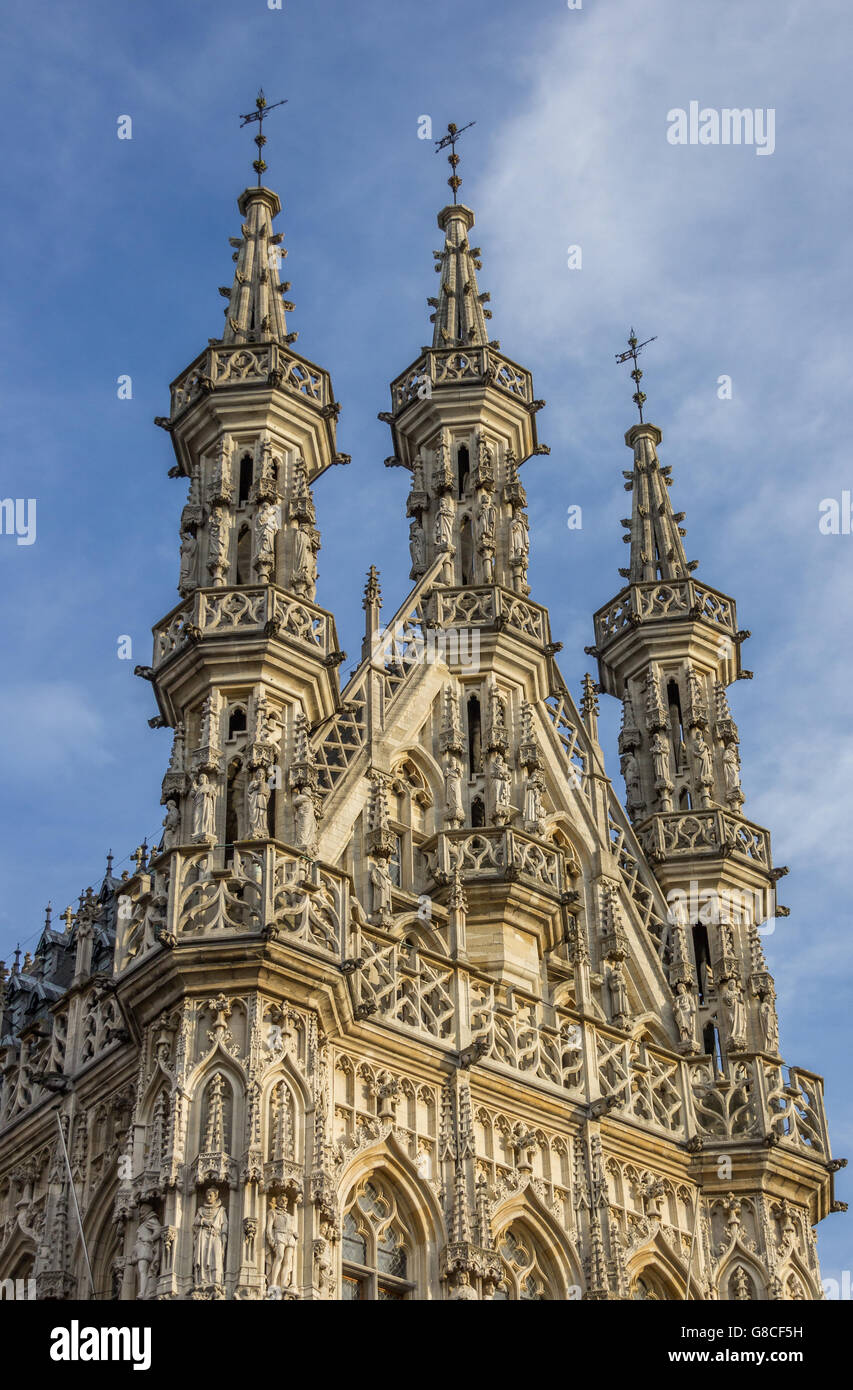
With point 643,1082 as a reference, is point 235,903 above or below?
above

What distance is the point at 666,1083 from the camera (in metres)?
29.1

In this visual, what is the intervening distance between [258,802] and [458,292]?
1504cm

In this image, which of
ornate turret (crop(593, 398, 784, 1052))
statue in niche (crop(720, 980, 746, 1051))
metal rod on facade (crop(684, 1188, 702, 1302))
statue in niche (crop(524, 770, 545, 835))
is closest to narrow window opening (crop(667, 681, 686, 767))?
ornate turret (crop(593, 398, 784, 1052))

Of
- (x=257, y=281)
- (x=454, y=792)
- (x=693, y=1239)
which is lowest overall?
(x=693, y=1239)

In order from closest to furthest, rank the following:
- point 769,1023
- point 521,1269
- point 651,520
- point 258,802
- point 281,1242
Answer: point 281,1242 → point 258,802 → point 521,1269 → point 769,1023 → point 651,520

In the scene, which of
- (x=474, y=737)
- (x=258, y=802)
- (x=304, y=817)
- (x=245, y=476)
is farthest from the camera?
(x=474, y=737)

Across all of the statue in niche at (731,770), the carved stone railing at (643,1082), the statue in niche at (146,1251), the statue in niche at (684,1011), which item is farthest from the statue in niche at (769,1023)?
the statue in niche at (146,1251)

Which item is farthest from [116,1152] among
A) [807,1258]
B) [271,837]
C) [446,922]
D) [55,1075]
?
[807,1258]

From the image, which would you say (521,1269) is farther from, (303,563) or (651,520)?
(651,520)

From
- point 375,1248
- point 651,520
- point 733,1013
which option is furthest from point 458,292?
point 375,1248

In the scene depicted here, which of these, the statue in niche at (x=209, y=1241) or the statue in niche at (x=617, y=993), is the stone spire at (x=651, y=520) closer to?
the statue in niche at (x=617, y=993)

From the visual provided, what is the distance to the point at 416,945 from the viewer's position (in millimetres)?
28297

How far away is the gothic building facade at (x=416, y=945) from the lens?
23.6m

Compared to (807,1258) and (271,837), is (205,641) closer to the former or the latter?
(271,837)
